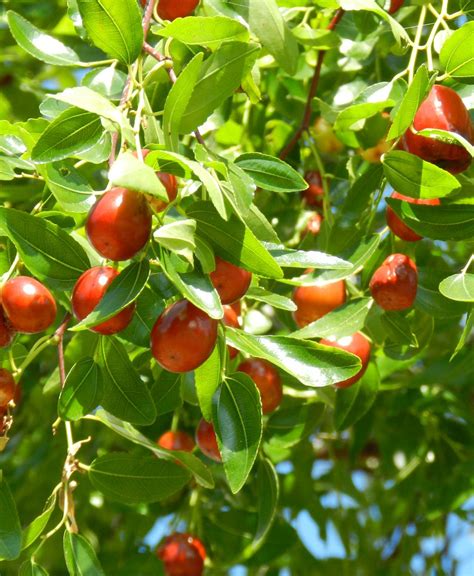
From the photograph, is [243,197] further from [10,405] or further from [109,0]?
[10,405]

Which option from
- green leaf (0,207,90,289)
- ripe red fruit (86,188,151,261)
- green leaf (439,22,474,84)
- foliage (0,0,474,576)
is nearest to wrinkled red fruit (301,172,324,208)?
foliage (0,0,474,576)

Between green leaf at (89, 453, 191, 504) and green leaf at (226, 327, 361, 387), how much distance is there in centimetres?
31

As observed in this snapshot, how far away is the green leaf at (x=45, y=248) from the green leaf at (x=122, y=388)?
101 mm

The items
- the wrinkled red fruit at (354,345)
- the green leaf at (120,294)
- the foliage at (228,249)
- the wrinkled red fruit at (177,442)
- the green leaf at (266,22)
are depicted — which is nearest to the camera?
the green leaf at (120,294)

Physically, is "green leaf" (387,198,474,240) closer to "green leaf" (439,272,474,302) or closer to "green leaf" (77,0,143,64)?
"green leaf" (439,272,474,302)

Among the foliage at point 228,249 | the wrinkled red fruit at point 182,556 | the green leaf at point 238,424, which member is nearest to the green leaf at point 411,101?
the foliage at point 228,249

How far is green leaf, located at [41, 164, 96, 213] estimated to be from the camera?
119cm

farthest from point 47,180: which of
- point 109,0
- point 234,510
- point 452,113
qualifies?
point 234,510

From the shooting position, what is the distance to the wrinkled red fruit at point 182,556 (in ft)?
5.81

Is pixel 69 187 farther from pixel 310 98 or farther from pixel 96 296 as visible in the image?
pixel 310 98

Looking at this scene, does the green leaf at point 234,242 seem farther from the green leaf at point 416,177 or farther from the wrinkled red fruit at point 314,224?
the wrinkled red fruit at point 314,224

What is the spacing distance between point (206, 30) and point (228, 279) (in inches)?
10.4

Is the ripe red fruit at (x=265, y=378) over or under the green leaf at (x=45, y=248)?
under

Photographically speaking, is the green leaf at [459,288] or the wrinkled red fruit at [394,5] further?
the wrinkled red fruit at [394,5]
